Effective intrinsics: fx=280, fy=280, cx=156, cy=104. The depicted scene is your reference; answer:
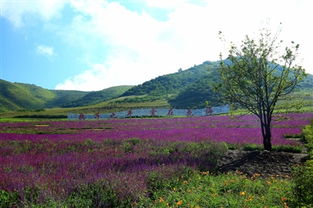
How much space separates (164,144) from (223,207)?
794 centimetres

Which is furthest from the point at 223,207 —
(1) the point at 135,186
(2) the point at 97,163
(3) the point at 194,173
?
(2) the point at 97,163

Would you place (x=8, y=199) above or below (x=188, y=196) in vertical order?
above

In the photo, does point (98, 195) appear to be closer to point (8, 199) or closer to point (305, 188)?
point (8, 199)

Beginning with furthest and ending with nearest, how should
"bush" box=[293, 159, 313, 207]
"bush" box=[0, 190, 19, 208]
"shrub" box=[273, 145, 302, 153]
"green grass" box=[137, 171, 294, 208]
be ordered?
1. "shrub" box=[273, 145, 302, 153]
2. "green grass" box=[137, 171, 294, 208]
3. "bush" box=[0, 190, 19, 208]
4. "bush" box=[293, 159, 313, 207]

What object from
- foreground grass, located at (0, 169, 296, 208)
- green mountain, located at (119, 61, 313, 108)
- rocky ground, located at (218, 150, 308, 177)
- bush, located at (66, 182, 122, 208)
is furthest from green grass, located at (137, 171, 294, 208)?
green mountain, located at (119, 61, 313, 108)

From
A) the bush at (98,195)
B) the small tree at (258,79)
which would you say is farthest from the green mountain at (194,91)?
the bush at (98,195)

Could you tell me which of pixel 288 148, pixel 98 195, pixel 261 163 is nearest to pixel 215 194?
pixel 98 195

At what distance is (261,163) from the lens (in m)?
10.5

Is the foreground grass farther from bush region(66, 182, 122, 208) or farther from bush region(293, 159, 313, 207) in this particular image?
bush region(293, 159, 313, 207)

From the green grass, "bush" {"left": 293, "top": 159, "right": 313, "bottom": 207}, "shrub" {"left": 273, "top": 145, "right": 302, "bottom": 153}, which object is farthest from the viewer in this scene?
"shrub" {"left": 273, "top": 145, "right": 302, "bottom": 153}

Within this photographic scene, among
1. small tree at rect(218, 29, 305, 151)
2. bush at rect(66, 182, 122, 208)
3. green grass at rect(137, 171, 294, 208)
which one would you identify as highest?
small tree at rect(218, 29, 305, 151)

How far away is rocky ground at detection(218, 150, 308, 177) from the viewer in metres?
9.49

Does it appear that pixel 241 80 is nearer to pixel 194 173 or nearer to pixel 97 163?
pixel 194 173

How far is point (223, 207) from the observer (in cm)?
525
